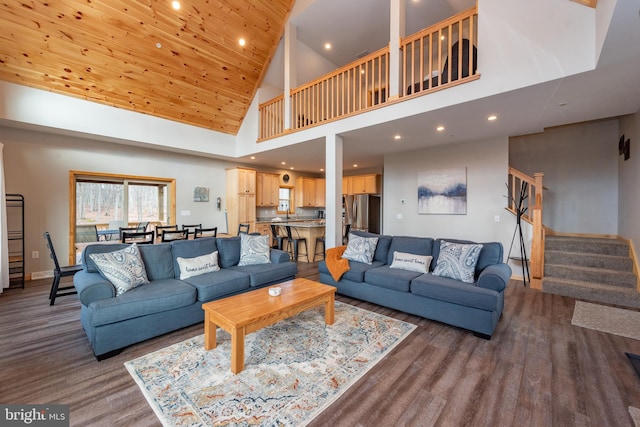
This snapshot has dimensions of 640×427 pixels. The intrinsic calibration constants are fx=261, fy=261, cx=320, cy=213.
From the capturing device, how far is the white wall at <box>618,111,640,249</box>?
3889mm

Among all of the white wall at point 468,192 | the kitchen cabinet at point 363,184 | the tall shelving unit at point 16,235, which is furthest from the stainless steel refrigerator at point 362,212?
the tall shelving unit at point 16,235

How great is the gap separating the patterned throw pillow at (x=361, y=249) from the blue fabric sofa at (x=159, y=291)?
0.95 meters

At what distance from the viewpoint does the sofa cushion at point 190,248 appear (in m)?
3.47

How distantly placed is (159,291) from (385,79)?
447 centimetres

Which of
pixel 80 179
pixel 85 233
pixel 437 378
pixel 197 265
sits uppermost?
pixel 80 179

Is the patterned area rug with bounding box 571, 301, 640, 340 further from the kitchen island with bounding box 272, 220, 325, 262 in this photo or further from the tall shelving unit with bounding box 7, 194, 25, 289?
the tall shelving unit with bounding box 7, 194, 25, 289

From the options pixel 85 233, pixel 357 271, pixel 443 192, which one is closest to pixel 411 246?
pixel 357 271

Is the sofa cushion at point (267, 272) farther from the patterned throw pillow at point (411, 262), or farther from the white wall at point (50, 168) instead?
the white wall at point (50, 168)

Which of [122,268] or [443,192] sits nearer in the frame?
[122,268]

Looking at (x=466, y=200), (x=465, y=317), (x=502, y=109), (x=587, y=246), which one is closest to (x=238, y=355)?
(x=465, y=317)

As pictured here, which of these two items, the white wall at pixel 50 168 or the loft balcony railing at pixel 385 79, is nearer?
the loft balcony railing at pixel 385 79

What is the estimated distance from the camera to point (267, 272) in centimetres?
371

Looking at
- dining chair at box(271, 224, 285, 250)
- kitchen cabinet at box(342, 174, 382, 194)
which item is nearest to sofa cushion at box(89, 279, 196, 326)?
dining chair at box(271, 224, 285, 250)

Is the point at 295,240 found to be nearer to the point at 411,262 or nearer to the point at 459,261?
the point at 411,262
